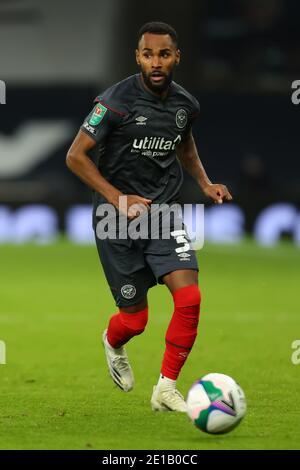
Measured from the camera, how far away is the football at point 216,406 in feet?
21.3

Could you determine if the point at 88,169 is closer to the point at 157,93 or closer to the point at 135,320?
the point at 157,93

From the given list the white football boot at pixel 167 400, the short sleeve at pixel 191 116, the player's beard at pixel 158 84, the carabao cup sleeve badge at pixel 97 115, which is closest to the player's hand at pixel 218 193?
the short sleeve at pixel 191 116

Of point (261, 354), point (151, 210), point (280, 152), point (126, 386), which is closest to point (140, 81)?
point (151, 210)

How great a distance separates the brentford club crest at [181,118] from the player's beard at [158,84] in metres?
0.17

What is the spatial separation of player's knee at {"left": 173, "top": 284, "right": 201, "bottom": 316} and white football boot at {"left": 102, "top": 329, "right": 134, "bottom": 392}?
0.91m

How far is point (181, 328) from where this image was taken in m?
7.28

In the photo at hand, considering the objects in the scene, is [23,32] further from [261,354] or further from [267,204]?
[261,354]

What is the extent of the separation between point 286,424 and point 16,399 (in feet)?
5.93

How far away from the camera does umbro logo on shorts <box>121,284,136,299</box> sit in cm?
766

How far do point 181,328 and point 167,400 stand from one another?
0.42 meters

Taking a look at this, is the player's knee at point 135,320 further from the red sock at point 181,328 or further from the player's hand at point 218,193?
the player's hand at point 218,193

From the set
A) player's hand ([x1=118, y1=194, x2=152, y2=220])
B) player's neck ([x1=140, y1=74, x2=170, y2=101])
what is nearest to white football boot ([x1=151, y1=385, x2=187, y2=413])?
player's hand ([x1=118, y1=194, x2=152, y2=220])

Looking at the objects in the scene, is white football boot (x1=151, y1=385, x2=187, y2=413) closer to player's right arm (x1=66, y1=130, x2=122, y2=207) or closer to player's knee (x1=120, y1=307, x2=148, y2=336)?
player's knee (x1=120, y1=307, x2=148, y2=336)

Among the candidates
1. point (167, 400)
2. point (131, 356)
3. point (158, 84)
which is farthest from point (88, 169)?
point (131, 356)
